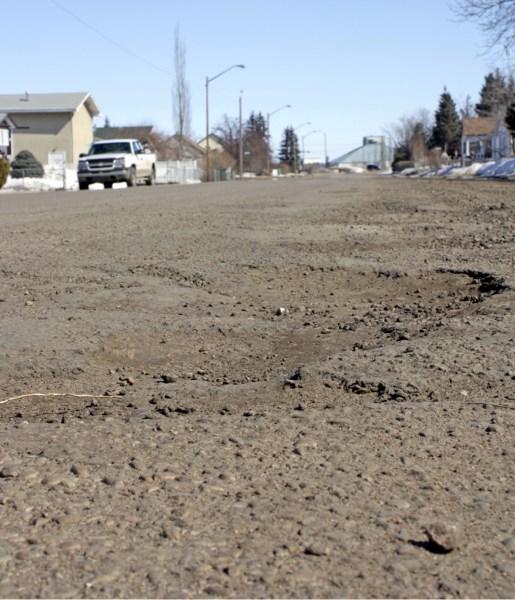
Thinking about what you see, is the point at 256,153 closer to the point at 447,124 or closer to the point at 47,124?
the point at 447,124

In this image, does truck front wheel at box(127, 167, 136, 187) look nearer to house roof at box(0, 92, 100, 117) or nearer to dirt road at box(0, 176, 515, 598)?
dirt road at box(0, 176, 515, 598)

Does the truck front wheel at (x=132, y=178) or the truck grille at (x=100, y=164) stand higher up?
the truck grille at (x=100, y=164)

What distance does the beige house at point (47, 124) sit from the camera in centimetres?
7631

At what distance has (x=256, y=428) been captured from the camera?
176 inches

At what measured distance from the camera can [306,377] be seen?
5.34 metres

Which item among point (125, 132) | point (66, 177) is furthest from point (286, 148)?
point (66, 177)

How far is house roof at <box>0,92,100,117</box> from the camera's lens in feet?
249

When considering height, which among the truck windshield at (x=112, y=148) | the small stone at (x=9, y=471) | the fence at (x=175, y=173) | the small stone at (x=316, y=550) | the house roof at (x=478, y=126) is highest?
the house roof at (x=478, y=126)

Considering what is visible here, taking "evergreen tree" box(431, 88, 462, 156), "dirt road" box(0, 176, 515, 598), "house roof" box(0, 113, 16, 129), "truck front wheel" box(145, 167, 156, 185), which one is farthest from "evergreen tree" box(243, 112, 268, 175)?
"dirt road" box(0, 176, 515, 598)

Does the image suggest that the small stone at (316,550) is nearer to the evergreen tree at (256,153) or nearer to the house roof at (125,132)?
the house roof at (125,132)

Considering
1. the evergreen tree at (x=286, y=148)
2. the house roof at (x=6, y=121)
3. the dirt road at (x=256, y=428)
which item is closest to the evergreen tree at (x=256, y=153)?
the evergreen tree at (x=286, y=148)

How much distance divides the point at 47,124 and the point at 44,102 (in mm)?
2050

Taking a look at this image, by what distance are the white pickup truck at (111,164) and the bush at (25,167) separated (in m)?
20.0

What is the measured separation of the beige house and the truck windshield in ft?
126
